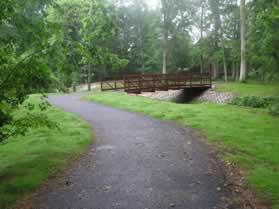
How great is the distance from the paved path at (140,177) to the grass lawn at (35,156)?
0.39 m

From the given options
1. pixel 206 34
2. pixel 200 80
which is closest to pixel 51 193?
pixel 200 80

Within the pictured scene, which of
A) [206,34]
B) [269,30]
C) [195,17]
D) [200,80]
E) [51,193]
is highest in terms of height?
[195,17]

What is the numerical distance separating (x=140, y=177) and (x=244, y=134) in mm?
4189

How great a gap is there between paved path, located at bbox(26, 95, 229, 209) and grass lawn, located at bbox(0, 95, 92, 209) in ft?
1.29

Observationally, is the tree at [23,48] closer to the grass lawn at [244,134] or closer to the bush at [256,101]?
the grass lawn at [244,134]

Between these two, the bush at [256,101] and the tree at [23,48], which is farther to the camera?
the bush at [256,101]

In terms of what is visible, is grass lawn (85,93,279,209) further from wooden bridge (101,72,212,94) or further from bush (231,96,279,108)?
wooden bridge (101,72,212,94)

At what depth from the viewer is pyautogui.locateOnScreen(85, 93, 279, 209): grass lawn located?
5.07 meters

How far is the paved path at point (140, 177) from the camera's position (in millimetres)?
4379

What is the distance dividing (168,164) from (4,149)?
16.2 ft

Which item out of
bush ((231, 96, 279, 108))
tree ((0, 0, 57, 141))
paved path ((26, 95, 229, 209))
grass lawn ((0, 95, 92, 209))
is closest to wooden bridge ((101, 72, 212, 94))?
bush ((231, 96, 279, 108))

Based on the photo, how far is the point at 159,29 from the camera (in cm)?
Result: 3161

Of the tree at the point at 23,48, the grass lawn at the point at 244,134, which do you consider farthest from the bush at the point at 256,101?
the tree at the point at 23,48

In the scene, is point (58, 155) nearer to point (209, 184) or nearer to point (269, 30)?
point (209, 184)
